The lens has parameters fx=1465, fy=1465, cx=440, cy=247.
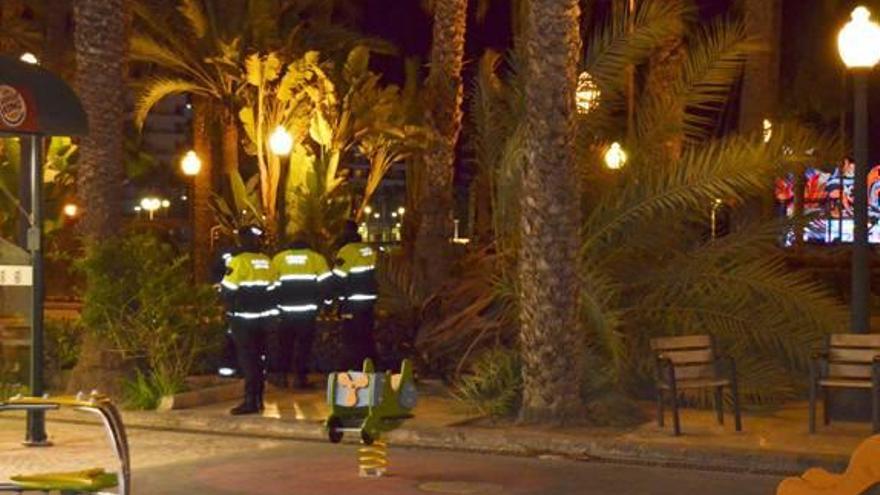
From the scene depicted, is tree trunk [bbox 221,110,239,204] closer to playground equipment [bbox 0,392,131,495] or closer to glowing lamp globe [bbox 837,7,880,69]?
glowing lamp globe [bbox 837,7,880,69]

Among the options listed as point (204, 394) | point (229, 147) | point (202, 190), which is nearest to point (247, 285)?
point (204, 394)

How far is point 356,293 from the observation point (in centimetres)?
1703

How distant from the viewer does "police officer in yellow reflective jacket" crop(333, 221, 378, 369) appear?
17.0 meters

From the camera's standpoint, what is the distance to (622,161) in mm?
16641

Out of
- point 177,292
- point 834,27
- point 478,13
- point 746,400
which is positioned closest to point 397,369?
point 177,292

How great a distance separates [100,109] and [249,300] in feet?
10.9

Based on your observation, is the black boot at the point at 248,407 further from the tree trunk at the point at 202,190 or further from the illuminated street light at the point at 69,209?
the illuminated street light at the point at 69,209

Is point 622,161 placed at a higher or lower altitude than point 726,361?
higher

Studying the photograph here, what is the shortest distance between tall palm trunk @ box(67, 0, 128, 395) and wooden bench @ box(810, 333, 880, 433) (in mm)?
7847

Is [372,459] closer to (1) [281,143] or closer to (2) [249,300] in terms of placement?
(2) [249,300]

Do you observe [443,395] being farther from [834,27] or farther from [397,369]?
[834,27]

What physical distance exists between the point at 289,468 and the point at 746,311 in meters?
5.62

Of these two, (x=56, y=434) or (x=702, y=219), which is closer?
(x=56, y=434)

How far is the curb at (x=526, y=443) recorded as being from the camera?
12.5m
